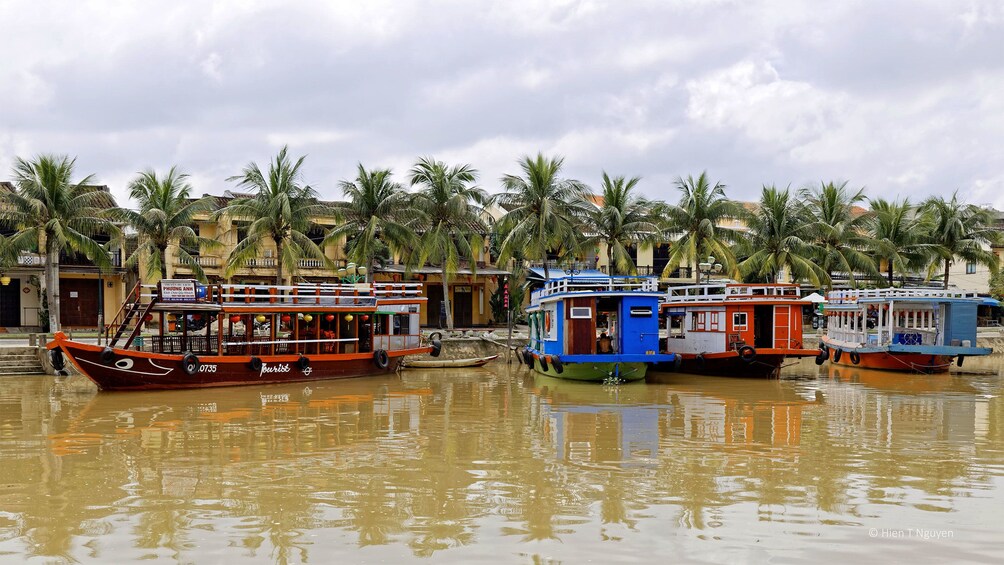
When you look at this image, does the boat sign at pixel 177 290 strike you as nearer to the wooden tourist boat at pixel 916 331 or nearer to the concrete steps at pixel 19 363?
the concrete steps at pixel 19 363

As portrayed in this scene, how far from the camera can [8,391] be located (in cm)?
2039

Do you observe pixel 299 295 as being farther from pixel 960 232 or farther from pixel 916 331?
pixel 960 232

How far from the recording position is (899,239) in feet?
129

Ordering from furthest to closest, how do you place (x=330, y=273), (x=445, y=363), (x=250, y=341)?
(x=330, y=273) < (x=445, y=363) < (x=250, y=341)

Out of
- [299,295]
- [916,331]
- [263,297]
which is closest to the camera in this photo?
[263,297]

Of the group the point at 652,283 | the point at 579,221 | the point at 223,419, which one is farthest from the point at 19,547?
the point at 579,221

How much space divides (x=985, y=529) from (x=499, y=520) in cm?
478

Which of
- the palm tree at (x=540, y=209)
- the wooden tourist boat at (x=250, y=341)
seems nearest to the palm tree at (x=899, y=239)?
the palm tree at (x=540, y=209)

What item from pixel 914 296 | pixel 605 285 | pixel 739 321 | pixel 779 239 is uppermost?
pixel 779 239

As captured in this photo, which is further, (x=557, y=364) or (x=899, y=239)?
(x=899, y=239)

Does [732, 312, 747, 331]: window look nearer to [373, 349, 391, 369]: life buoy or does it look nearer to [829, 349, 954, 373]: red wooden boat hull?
[829, 349, 954, 373]: red wooden boat hull

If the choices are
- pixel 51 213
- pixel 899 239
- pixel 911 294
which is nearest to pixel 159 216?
pixel 51 213

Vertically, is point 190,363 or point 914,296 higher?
point 914,296

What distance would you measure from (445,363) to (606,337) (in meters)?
7.27
